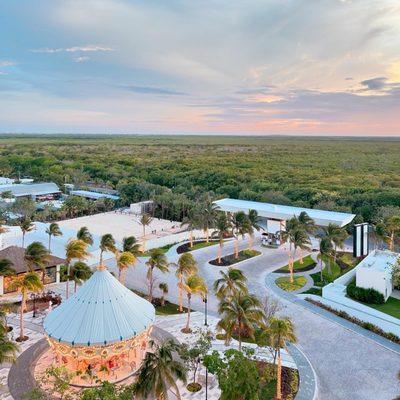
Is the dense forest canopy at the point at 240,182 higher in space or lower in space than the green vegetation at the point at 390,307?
higher

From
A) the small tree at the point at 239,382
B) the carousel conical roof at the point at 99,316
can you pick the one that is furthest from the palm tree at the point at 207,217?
the small tree at the point at 239,382

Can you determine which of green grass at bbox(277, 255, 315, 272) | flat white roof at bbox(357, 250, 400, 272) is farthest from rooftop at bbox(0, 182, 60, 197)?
flat white roof at bbox(357, 250, 400, 272)

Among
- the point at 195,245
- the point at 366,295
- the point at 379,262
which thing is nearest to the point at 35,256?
the point at 195,245

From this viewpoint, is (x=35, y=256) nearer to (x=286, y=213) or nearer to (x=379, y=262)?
(x=379, y=262)

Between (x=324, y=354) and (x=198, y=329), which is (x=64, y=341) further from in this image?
(x=324, y=354)

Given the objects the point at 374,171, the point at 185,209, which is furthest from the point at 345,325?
the point at 374,171

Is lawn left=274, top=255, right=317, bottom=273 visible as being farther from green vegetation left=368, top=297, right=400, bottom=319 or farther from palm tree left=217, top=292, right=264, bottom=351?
palm tree left=217, top=292, right=264, bottom=351

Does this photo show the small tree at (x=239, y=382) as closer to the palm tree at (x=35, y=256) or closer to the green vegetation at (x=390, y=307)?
the green vegetation at (x=390, y=307)
